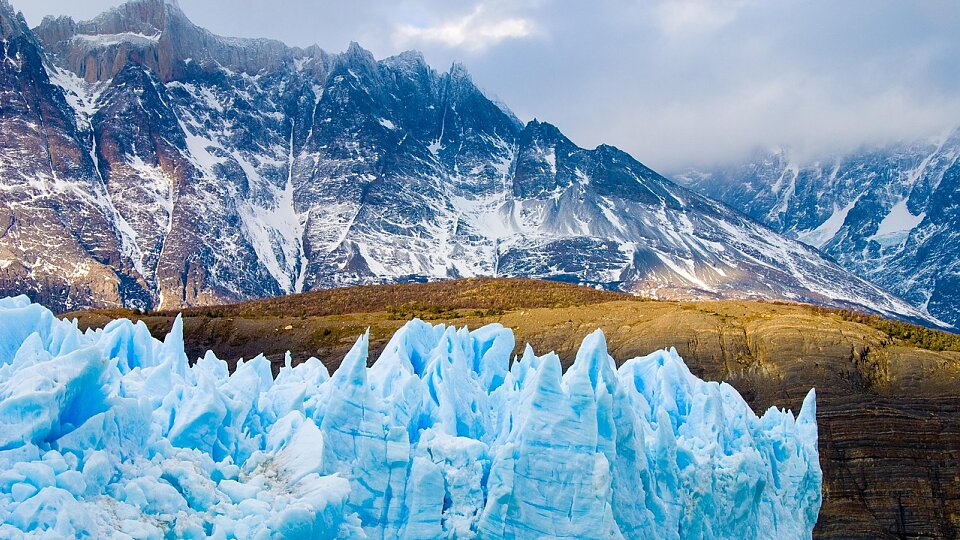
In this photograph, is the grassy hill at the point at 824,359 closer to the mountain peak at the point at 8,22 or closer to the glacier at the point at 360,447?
the glacier at the point at 360,447

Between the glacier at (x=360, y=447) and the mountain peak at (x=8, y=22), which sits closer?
the glacier at (x=360, y=447)

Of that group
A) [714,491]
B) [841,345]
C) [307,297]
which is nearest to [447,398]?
[714,491]

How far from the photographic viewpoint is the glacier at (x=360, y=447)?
16141 millimetres

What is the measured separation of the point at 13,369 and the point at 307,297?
271 feet

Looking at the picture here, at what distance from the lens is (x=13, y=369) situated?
18469mm

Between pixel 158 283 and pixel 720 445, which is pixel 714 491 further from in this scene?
pixel 158 283

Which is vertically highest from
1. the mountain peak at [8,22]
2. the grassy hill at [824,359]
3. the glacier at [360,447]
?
the mountain peak at [8,22]

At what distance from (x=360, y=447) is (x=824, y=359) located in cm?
4416

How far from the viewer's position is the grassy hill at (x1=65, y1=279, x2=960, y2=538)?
52.8 meters

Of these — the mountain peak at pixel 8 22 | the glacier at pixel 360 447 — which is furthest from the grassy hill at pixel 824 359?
the mountain peak at pixel 8 22

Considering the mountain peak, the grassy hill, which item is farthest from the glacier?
the mountain peak

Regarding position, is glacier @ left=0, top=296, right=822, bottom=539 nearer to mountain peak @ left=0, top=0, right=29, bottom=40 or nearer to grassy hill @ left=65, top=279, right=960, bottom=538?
grassy hill @ left=65, top=279, right=960, bottom=538

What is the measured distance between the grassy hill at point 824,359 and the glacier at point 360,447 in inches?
1007

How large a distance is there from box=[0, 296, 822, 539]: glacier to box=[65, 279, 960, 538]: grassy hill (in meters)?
25.6
